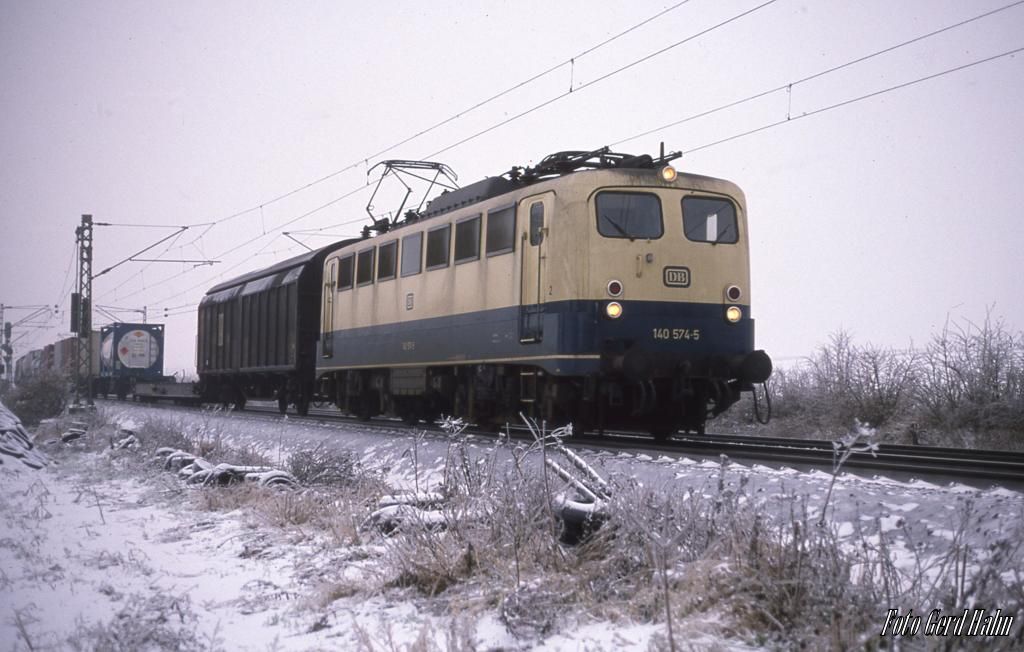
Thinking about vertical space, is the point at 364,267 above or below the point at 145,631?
above

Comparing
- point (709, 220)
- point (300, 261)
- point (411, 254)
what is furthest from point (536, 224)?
point (300, 261)

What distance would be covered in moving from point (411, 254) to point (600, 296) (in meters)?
4.82

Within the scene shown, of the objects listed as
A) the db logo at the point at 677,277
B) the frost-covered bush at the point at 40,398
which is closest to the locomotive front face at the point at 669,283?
the db logo at the point at 677,277

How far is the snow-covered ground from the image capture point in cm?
410

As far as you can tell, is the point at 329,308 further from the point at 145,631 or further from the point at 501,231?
the point at 145,631

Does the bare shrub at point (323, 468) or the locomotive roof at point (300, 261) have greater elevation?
the locomotive roof at point (300, 261)

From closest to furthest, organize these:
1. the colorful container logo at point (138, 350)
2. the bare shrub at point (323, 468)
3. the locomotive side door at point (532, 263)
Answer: the bare shrub at point (323, 468)
the locomotive side door at point (532, 263)
the colorful container logo at point (138, 350)

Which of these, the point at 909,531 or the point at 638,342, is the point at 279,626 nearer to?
the point at 909,531

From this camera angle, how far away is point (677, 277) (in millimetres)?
10977

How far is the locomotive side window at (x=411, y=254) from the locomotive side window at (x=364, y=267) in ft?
4.76

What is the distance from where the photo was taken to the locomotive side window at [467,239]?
41.1ft

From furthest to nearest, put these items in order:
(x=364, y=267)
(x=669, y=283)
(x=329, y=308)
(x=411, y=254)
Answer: (x=329, y=308), (x=364, y=267), (x=411, y=254), (x=669, y=283)

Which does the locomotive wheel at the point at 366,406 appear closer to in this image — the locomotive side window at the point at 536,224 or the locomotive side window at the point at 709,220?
the locomotive side window at the point at 536,224

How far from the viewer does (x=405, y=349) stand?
1458cm
